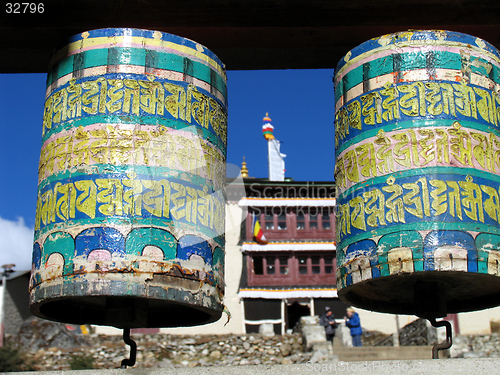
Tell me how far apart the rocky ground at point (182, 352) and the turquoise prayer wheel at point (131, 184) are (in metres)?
20.6

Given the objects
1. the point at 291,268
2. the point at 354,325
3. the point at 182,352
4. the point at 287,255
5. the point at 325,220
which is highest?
the point at 325,220

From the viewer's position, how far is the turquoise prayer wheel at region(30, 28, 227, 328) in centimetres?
479

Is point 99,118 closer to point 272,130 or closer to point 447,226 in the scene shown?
point 447,226

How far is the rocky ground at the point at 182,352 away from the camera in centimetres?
2636

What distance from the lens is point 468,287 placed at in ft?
18.1

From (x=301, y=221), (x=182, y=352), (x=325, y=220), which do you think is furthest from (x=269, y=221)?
(x=182, y=352)

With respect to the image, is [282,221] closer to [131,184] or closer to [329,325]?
[329,325]

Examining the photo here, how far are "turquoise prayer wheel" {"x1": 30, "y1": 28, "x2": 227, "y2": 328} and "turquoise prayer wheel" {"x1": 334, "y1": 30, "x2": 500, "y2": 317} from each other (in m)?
1.17

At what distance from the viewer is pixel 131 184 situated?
497 cm

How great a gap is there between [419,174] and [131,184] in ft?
7.36

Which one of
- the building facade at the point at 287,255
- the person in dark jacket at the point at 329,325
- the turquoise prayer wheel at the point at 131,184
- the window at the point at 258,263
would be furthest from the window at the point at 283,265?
the turquoise prayer wheel at the point at 131,184

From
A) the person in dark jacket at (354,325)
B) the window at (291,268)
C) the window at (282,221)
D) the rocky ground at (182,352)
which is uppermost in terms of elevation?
the window at (282,221)

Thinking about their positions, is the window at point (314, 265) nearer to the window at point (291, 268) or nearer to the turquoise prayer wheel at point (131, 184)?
the window at point (291, 268)

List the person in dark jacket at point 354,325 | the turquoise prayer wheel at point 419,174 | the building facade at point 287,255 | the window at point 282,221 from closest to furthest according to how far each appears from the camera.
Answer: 1. the turquoise prayer wheel at point 419,174
2. the person in dark jacket at point 354,325
3. the building facade at point 287,255
4. the window at point 282,221
